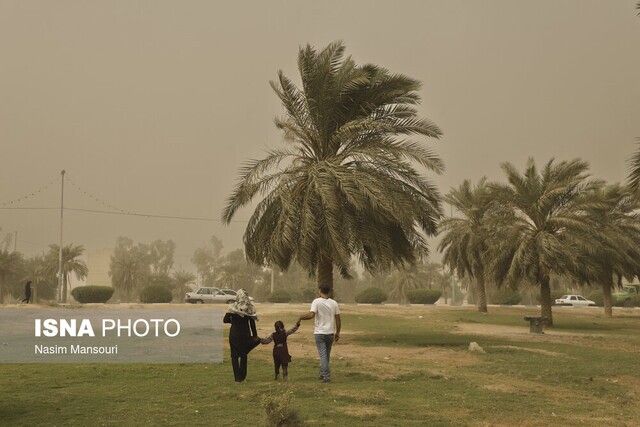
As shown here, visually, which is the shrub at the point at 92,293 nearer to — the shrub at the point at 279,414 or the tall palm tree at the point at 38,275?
the tall palm tree at the point at 38,275

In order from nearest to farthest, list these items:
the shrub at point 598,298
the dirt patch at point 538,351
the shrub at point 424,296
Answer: the dirt patch at point 538,351 → the shrub at point 424,296 → the shrub at point 598,298

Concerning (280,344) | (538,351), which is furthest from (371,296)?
(280,344)

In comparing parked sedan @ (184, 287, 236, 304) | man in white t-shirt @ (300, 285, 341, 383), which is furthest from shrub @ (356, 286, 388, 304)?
man in white t-shirt @ (300, 285, 341, 383)

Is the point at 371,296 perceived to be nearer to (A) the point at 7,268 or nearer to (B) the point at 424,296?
(B) the point at 424,296

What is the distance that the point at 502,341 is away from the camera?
21.2 metres

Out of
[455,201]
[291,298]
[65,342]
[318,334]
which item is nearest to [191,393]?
[318,334]

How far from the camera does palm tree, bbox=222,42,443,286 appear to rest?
61.1ft

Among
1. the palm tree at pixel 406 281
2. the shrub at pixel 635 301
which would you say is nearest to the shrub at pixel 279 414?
the shrub at pixel 635 301

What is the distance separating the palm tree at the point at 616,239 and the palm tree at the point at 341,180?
1397 centimetres

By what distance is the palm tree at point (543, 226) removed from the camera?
88.5 ft

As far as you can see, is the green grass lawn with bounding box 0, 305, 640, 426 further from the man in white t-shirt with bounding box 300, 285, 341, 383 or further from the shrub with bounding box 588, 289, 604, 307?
the shrub with bounding box 588, 289, 604, 307

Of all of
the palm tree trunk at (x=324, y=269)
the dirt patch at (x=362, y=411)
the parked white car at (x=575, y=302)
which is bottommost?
the parked white car at (x=575, y=302)

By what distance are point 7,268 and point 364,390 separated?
6744cm

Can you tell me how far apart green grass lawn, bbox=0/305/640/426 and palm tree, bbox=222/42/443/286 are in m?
3.32
